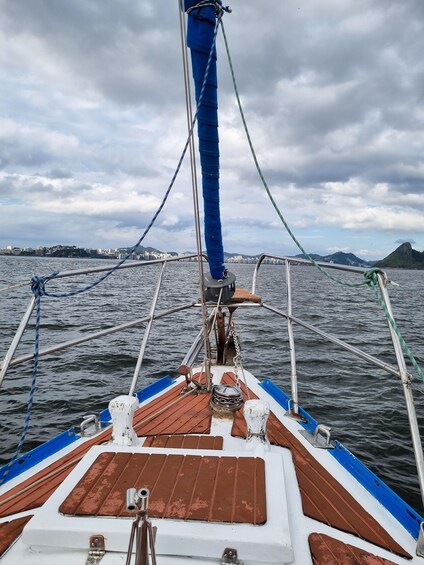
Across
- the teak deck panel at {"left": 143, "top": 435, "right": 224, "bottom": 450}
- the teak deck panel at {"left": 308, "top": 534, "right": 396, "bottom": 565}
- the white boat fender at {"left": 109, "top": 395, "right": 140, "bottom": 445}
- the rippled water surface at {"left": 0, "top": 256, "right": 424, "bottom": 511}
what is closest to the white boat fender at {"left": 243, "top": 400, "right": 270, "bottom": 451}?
the teak deck panel at {"left": 143, "top": 435, "right": 224, "bottom": 450}

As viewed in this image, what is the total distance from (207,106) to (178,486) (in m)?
2.82

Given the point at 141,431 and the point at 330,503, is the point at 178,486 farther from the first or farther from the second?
the point at 141,431

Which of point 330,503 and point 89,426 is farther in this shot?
point 89,426

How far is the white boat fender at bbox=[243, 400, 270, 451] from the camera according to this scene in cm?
265

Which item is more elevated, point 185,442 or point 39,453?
point 185,442

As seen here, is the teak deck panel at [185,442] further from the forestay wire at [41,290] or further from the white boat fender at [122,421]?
the forestay wire at [41,290]

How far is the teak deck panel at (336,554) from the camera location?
70.6 inches

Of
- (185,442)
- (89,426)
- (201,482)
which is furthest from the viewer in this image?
(89,426)

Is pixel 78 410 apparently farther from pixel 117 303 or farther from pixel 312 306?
pixel 312 306

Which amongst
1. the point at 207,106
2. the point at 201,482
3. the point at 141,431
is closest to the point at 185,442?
the point at 141,431

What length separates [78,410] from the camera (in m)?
6.89

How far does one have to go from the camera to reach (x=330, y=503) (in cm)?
226

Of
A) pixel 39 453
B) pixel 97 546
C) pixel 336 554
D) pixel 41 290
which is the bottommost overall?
pixel 39 453

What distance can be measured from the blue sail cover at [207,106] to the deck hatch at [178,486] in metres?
2.41
